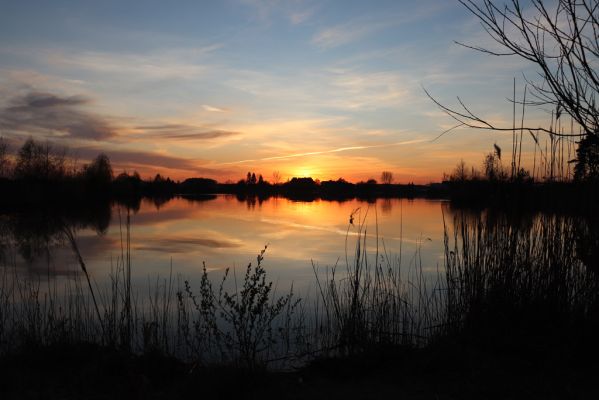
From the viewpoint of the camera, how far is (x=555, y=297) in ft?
14.6

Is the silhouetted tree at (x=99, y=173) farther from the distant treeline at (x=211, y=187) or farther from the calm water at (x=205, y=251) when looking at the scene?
the calm water at (x=205, y=251)

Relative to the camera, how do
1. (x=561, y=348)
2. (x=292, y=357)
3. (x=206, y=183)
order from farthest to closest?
1. (x=206, y=183)
2. (x=292, y=357)
3. (x=561, y=348)

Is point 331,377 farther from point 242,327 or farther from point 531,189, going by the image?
point 531,189

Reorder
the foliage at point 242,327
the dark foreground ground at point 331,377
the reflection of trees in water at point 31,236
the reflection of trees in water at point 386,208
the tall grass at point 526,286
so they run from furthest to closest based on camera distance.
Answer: the reflection of trees in water at point 386,208 < the reflection of trees in water at point 31,236 < the tall grass at point 526,286 < the foliage at point 242,327 < the dark foreground ground at point 331,377

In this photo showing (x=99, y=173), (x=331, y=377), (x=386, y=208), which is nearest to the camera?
(x=331, y=377)

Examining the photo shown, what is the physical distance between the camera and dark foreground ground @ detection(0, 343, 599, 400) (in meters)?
3.23

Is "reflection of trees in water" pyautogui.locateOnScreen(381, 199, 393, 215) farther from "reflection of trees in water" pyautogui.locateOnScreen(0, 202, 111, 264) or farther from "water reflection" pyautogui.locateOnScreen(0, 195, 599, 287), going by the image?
"reflection of trees in water" pyautogui.locateOnScreen(0, 202, 111, 264)

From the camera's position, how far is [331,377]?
12.3 ft

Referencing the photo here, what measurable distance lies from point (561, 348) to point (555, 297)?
27.3 inches

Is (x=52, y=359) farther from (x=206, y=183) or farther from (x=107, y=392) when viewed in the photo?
(x=206, y=183)

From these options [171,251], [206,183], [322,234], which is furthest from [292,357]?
[206,183]

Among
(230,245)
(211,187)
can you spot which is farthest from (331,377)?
(211,187)

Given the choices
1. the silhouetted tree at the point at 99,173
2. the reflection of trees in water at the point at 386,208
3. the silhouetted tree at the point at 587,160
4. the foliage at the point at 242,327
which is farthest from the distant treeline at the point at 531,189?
the silhouetted tree at the point at 99,173

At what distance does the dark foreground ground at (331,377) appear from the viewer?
3.23m
